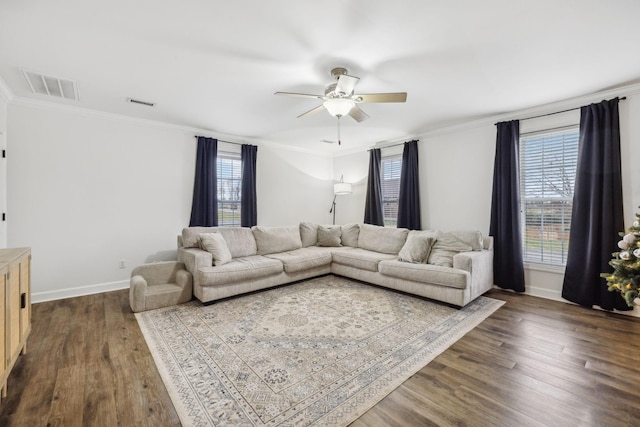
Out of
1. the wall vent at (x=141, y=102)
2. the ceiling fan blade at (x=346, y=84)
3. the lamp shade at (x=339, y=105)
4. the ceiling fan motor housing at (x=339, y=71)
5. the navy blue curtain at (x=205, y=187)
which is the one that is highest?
the ceiling fan motor housing at (x=339, y=71)

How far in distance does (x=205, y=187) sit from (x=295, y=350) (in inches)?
135

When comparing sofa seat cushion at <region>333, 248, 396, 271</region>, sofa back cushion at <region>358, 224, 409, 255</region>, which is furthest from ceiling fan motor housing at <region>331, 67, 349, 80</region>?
sofa back cushion at <region>358, 224, 409, 255</region>

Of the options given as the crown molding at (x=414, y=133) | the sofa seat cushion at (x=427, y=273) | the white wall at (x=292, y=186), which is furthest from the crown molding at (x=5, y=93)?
the sofa seat cushion at (x=427, y=273)

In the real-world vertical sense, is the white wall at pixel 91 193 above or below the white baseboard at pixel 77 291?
above

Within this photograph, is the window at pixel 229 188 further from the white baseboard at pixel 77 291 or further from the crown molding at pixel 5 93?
the crown molding at pixel 5 93

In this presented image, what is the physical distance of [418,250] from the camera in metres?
3.98

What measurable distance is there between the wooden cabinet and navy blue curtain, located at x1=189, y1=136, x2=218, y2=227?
2.50 meters

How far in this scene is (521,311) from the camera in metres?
3.34

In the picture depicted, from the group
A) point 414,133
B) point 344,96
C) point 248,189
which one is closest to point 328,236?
point 248,189

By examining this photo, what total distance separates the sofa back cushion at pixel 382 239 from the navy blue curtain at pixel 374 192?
57 cm

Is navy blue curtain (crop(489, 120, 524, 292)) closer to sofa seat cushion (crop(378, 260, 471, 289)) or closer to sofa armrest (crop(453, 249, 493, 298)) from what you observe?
sofa armrest (crop(453, 249, 493, 298))

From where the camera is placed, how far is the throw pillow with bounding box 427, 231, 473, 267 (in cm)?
375

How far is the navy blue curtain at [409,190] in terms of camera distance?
5137 mm

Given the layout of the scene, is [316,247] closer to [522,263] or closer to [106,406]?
[522,263]
